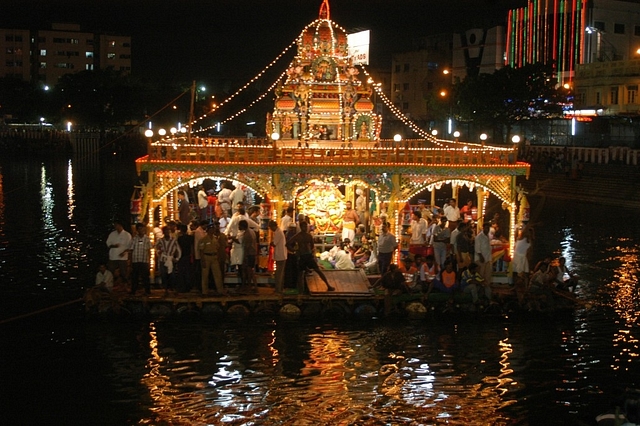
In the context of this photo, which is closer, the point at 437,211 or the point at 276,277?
the point at 276,277

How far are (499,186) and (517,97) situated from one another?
44126 mm

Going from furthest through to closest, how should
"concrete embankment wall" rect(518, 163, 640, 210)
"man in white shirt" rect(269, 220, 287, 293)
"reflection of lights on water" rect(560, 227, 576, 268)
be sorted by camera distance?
"concrete embankment wall" rect(518, 163, 640, 210), "reflection of lights on water" rect(560, 227, 576, 268), "man in white shirt" rect(269, 220, 287, 293)

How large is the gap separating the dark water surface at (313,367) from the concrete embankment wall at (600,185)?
79.6ft

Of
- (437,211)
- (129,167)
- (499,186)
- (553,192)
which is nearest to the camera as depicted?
(499,186)

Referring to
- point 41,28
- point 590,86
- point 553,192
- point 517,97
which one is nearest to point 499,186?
point 553,192

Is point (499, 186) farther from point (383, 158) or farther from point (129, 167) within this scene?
point (129, 167)

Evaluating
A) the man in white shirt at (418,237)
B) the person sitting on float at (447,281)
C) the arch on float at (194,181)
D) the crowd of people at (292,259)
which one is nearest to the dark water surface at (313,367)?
the person sitting on float at (447,281)

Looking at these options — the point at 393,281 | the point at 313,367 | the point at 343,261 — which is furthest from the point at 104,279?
the point at 393,281

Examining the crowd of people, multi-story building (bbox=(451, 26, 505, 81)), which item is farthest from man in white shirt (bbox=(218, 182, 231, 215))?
multi-story building (bbox=(451, 26, 505, 81))

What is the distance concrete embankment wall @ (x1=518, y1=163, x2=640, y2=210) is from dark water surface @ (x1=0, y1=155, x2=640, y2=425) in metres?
24.3

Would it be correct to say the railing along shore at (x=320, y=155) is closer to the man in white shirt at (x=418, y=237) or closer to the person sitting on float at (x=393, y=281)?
the man in white shirt at (x=418, y=237)

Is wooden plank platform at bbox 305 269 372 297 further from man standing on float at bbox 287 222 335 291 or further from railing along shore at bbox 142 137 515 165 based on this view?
railing along shore at bbox 142 137 515 165

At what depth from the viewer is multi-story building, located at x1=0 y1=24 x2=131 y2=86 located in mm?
138625

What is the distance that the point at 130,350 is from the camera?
16.5m
